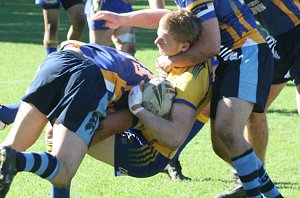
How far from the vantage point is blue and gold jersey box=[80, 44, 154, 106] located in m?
5.27

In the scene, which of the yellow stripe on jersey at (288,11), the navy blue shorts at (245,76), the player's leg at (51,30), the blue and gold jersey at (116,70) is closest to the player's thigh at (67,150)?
the blue and gold jersey at (116,70)

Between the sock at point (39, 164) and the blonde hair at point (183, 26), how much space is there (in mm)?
1162

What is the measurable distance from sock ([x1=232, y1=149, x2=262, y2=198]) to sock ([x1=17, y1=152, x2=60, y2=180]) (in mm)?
1210

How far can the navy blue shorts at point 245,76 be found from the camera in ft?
18.0

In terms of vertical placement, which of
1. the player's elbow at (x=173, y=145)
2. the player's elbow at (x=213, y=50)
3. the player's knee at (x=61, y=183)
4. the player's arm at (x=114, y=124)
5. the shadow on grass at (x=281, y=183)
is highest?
the player's elbow at (x=213, y=50)

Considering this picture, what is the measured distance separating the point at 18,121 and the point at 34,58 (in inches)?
356

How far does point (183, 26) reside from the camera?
5441 millimetres

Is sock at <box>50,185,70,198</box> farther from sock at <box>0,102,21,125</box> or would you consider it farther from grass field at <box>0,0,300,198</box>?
sock at <box>0,102,21,125</box>

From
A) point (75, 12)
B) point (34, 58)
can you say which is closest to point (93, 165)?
point (75, 12)

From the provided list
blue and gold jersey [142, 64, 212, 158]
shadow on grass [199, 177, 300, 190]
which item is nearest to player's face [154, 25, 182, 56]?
blue and gold jersey [142, 64, 212, 158]

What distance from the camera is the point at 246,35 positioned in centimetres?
568

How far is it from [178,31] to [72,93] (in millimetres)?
838

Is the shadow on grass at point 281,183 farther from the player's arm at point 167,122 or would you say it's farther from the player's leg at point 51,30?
the player's leg at point 51,30

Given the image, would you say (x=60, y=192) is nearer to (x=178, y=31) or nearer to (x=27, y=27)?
(x=178, y=31)
